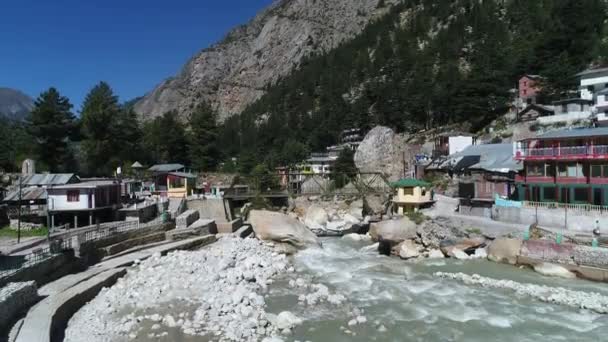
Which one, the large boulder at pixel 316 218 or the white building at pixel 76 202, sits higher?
the white building at pixel 76 202

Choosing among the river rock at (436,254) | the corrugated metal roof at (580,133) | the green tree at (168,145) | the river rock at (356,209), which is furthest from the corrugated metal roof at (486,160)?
the green tree at (168,145)

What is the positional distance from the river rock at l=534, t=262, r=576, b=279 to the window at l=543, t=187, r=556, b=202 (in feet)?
29.5

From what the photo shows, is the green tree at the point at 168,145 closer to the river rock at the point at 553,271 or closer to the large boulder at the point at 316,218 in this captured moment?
the large boulder at the point at 316,218

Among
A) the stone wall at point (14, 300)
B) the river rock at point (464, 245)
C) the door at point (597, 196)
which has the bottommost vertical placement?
the river rock at point (464, 245)

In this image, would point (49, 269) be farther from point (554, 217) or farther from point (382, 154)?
point (382, 154)

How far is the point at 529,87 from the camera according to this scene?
210ft

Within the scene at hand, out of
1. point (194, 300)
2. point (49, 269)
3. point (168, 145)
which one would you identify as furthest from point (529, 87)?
point (49, 269)

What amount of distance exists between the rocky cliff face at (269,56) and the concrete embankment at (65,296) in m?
130

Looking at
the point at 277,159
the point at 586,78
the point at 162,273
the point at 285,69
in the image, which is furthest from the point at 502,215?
the point at 285,69

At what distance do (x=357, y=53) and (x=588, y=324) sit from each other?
11182cm

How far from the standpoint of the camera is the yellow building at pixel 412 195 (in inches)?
1656

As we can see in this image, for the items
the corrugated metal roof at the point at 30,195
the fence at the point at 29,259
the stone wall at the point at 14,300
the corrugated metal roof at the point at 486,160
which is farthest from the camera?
the corrugated metal roof at the point at 486,160

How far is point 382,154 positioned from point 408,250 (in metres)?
34.3

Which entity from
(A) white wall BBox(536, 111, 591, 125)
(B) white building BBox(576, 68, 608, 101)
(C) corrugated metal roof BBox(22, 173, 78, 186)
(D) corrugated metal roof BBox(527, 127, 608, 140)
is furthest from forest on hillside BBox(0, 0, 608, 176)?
(D) corrugated metal roof BBox(527, 127, 608, 140)
